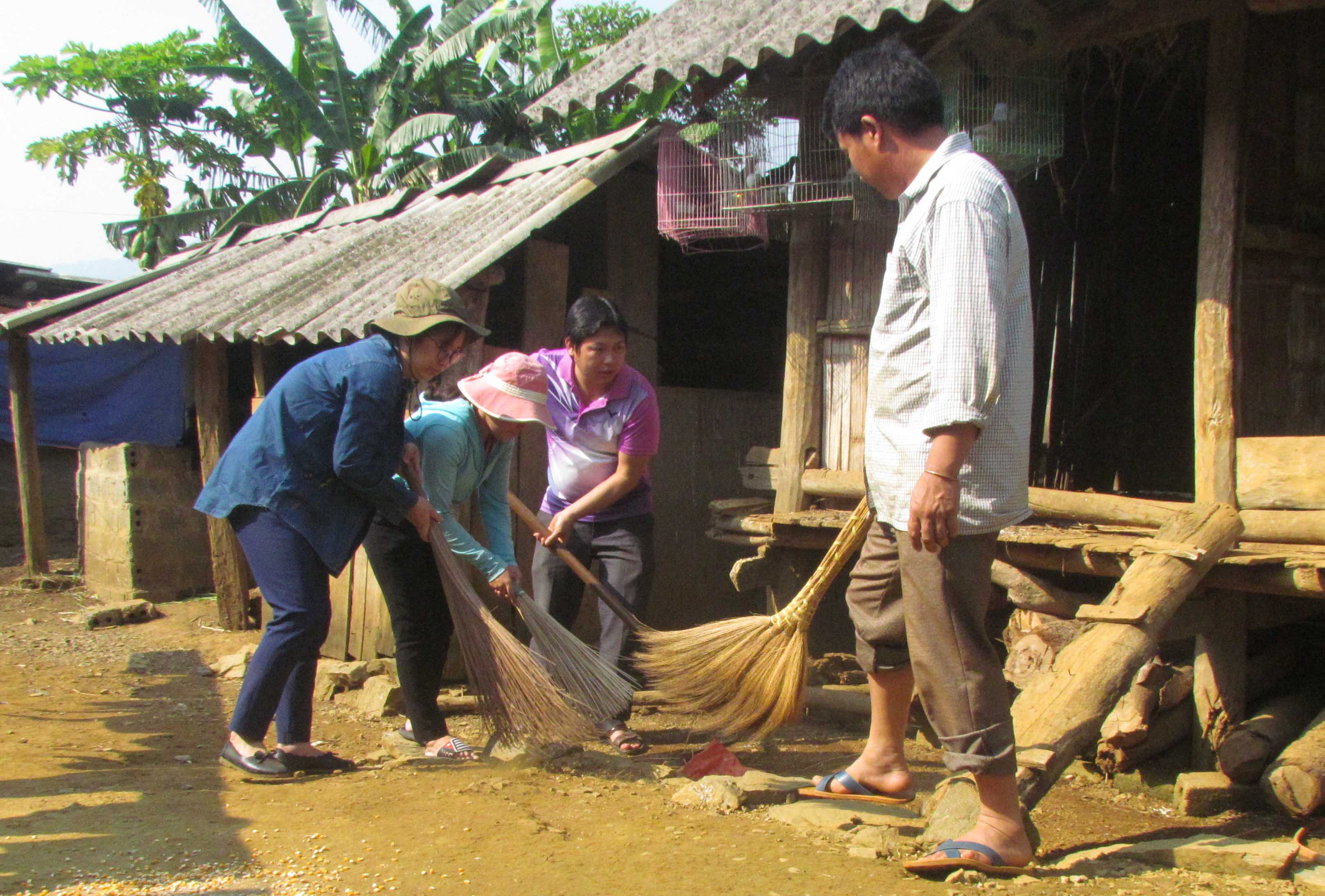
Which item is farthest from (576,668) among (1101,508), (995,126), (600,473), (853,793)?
(995,126)

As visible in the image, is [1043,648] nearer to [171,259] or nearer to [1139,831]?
[1139,831]

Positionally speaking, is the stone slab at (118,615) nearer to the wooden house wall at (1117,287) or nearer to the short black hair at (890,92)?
the wooden house wall at (1117,287)

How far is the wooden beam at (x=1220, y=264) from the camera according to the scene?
4.37 meters

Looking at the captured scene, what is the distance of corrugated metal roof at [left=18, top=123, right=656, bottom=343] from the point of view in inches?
225

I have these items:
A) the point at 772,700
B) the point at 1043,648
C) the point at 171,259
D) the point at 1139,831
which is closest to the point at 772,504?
the point at 1043,648

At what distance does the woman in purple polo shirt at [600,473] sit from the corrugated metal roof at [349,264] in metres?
1.09

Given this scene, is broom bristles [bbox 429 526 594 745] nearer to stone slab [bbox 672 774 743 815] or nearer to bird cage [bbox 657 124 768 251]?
stone slab [bbox 672 774 743 815]

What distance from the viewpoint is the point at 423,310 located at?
3781mm

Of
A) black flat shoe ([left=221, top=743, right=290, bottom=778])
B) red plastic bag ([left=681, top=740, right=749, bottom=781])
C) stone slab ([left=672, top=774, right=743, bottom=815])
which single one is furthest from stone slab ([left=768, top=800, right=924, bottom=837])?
black flat shoe ([left=221, top=743, right=290, bottom=778])

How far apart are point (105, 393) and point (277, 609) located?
26.5ft

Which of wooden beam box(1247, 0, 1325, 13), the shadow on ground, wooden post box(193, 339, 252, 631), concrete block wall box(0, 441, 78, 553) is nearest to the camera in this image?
the shadow on ground

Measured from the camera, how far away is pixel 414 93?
17031 millimetres

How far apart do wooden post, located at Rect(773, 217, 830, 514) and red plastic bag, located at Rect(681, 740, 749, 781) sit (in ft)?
5.43

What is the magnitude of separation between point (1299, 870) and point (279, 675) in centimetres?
305
